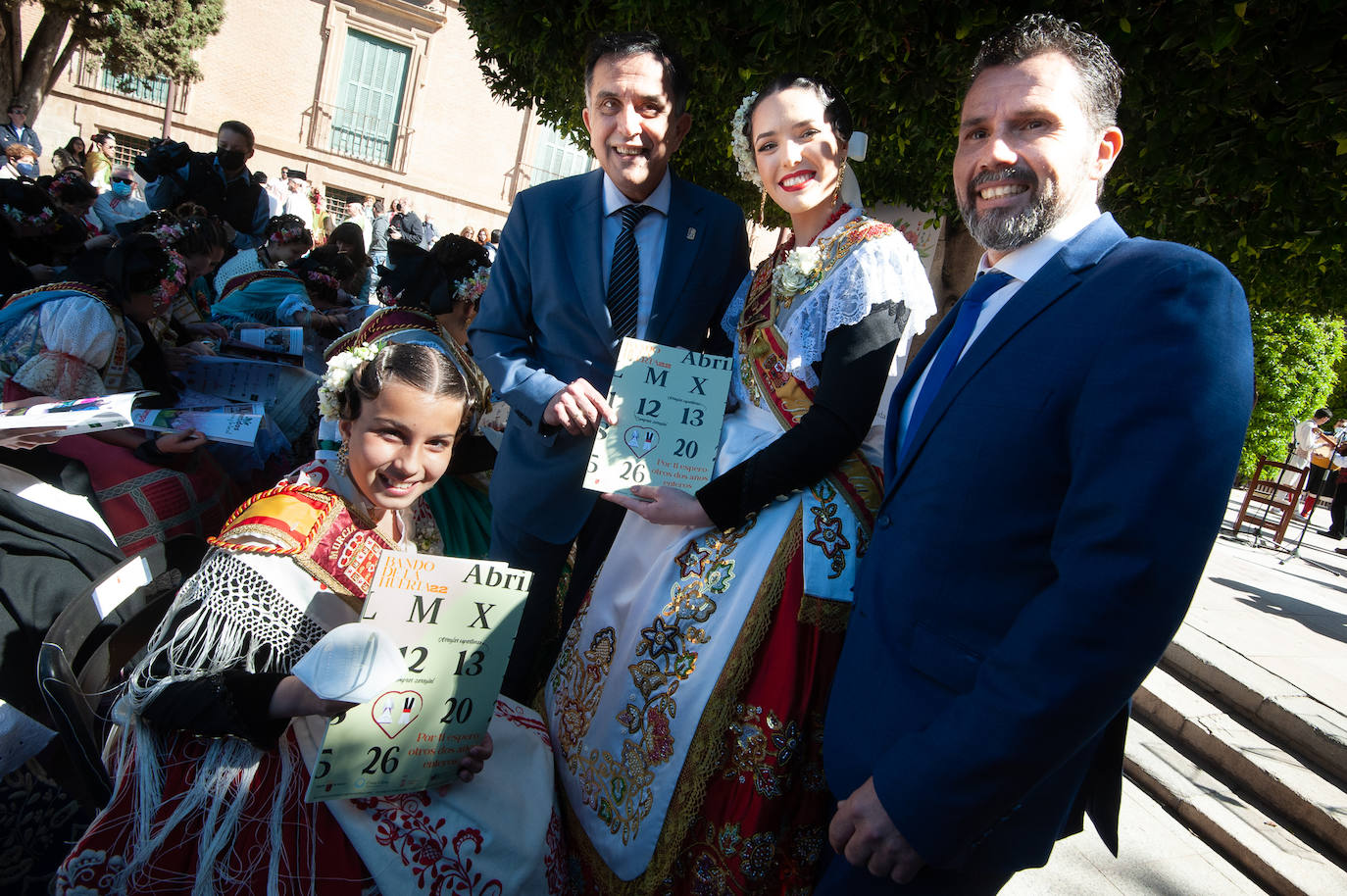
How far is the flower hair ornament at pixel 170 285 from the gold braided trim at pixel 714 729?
3333 millimetres

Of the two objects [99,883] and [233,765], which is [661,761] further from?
[99,883]

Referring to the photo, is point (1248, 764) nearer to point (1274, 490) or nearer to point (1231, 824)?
point (1231, 824)

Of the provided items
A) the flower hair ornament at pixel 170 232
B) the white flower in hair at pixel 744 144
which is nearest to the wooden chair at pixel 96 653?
the white flower in hair at pixel 744 144

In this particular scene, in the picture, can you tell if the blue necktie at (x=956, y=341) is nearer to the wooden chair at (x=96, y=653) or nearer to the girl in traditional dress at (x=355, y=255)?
the wooden chair at (x=96, y=653)

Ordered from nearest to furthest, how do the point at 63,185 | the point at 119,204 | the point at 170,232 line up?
1. the point at 170,232
2. the point at 63,185
3. the point at 119,204

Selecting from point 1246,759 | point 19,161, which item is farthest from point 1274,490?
point 19,161

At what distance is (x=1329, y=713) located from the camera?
4.13m

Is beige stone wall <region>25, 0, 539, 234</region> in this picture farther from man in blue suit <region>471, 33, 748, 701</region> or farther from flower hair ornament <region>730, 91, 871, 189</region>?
flower hair ornament <region>730, 91, 871, 189</region>

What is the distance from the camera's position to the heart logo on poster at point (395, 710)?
1.52m

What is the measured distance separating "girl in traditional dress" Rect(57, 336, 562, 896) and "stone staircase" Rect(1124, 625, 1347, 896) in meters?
3.09

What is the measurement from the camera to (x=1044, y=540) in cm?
121

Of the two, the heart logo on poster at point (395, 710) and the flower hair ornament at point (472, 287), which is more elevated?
the flower hair ornament at point (472, 287)

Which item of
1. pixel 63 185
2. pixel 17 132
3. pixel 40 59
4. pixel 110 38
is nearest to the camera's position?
pixel 63 185

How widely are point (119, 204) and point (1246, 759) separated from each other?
11.2 meters
